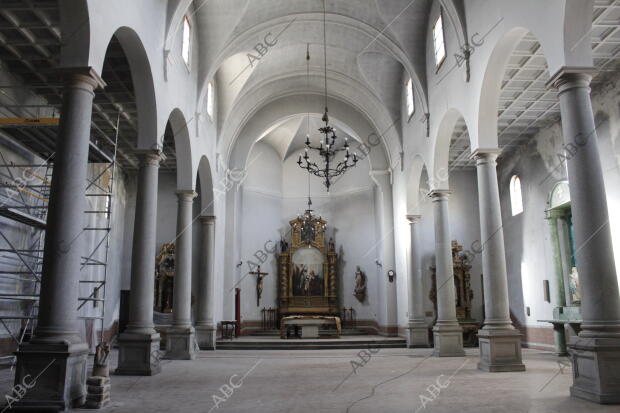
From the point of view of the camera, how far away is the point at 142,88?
10.7 metres

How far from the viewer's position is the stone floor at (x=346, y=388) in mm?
6715

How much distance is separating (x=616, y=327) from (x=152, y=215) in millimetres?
8535

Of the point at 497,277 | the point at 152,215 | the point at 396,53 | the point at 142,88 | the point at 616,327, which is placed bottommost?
the point at 616,327

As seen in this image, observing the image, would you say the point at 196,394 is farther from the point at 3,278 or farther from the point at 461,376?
the point at 3,278

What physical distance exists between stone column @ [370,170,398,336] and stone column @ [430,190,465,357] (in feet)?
19.6

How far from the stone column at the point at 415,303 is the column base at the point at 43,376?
512 inches

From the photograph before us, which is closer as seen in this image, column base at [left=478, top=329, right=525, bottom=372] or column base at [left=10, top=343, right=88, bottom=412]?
column base at [left=10, top=343, right=88, bottom=412]

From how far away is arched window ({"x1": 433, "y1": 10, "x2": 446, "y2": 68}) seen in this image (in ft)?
45.5

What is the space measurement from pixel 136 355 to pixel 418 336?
10.3 metres

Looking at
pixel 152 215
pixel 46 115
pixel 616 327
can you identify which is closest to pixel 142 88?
pixel 152 215

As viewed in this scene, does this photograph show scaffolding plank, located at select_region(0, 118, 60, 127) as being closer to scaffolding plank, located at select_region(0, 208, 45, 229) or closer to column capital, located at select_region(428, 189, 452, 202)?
scaffolding plank, located at select_region(0, 208, 45, 229)

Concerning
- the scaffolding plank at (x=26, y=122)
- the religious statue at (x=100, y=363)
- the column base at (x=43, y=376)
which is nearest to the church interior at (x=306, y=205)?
the column base at (x=43, y=376)

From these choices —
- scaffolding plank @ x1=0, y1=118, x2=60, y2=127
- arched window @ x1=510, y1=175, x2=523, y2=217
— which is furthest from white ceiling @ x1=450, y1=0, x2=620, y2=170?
scaffolding plank @ x1=0, y1=118, x2=60, y2=127

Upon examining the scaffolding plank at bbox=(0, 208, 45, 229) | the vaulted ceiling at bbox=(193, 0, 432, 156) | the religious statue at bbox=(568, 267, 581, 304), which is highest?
the vaulted ceiling at bbox=(193, 0, 432, 156)
